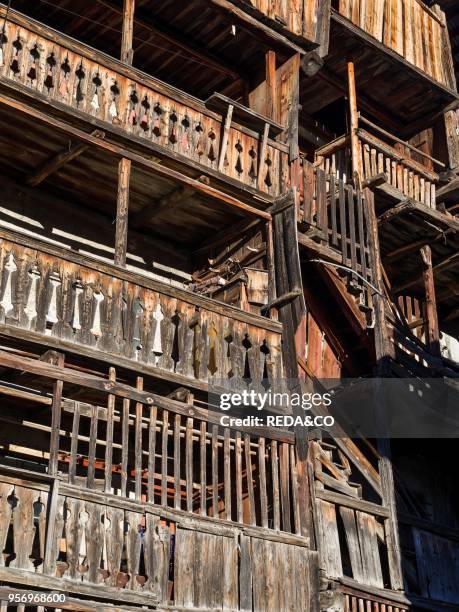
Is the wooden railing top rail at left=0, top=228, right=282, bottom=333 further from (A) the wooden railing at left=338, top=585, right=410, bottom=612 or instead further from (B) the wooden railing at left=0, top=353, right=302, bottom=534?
(A) the wooden railing at left=338, top=585, right=410, bottom=612

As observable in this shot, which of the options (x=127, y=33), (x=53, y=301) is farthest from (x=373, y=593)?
(x=127, y=33)

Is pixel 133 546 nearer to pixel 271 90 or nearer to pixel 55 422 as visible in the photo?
pixel 55 422

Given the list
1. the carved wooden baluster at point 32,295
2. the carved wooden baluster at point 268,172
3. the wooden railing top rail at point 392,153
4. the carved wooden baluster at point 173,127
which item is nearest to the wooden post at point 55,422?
the carved wooden baluster at point 32,295

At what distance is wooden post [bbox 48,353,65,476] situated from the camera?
1151 cm

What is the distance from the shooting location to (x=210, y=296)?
16.0m

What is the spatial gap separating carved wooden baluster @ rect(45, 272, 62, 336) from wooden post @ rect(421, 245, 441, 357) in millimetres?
7470

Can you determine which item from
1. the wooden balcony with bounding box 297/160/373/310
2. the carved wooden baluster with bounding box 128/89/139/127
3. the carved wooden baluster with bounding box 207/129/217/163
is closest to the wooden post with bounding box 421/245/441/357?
the wooden balcony with bounding box 297/160/373/310

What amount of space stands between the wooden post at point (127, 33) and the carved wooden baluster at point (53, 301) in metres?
3.54

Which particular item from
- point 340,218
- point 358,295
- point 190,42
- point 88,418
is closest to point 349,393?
point 358,295

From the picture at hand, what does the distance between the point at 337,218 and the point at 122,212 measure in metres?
5.00

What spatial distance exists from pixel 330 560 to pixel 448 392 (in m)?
4.28

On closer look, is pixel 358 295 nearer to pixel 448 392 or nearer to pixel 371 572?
pixel 448 392

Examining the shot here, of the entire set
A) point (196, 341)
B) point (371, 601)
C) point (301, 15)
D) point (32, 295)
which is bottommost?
point (371, 601)

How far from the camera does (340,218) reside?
55.7ft
